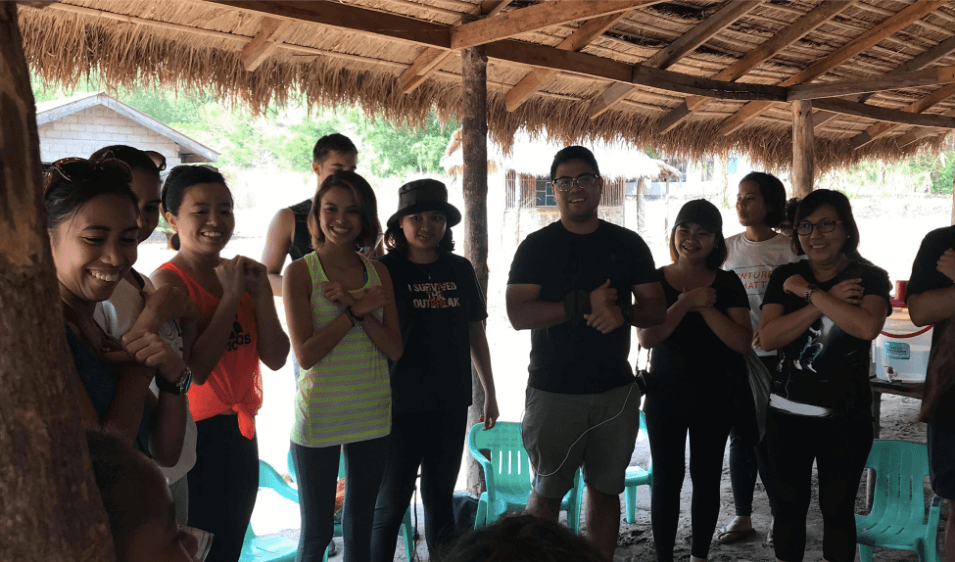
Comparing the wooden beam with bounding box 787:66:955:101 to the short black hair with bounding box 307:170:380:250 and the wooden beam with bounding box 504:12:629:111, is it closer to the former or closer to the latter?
the wooden beam with bounding box 504:12:629:111

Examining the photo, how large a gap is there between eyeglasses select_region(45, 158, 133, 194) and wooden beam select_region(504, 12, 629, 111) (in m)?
3.83

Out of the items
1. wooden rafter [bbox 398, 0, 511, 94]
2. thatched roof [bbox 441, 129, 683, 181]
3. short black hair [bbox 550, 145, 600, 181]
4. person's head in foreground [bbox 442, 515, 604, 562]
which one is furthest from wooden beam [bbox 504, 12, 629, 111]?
thatched roof [bbox 441, 129, 683, 181]

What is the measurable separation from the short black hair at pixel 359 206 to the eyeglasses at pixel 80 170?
3.88 feet

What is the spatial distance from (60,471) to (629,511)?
3.70m

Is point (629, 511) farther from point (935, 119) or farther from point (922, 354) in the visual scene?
point (935, 119)

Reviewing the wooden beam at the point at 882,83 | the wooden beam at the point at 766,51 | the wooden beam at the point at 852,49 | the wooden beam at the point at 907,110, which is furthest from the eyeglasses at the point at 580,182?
the wooden beam at the point at 907,110

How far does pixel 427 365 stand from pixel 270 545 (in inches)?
38.3

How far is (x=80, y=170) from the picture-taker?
149 cm

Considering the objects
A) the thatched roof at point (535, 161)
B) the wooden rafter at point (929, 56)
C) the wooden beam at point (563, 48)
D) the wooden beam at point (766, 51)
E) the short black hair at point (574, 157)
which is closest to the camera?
the short black hair at point (574, 157)

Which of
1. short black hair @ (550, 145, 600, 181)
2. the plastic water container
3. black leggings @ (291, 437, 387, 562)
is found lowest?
black leggings @ (291, 437, 387, 562)

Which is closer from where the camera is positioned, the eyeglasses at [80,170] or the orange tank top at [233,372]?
the eyeglasses at [80,170]

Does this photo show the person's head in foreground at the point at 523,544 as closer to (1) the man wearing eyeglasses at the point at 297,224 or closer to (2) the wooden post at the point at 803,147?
(1) the man wearing eyeglasses at the point at 297,224

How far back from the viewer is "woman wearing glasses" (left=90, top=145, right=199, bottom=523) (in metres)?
1.67

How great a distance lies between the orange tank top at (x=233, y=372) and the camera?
2.16 meters
